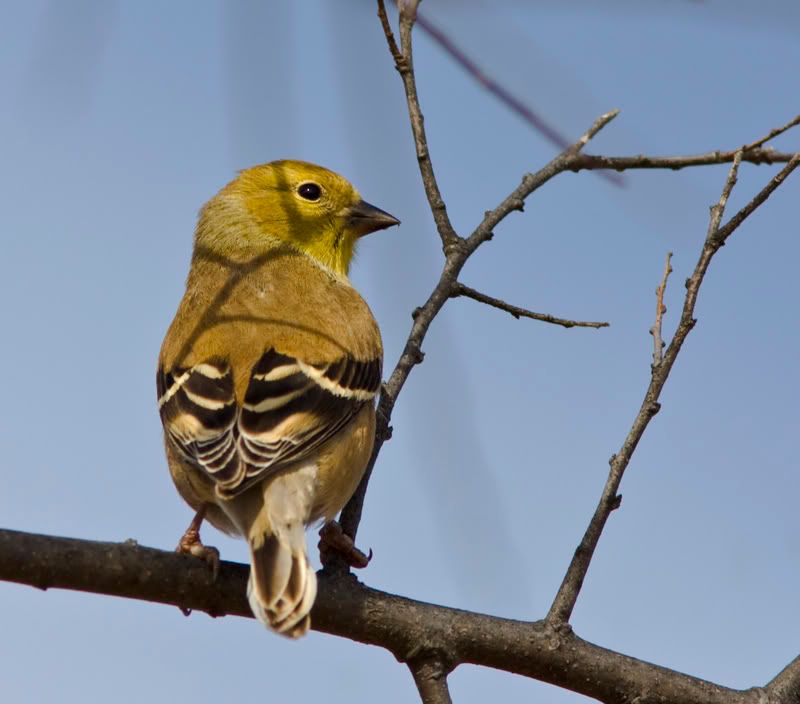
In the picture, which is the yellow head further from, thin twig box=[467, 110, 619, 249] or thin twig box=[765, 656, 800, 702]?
thin twig box=[765, 656, 800, 702]

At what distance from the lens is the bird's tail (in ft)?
14.0

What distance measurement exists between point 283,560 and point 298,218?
413 centimetres

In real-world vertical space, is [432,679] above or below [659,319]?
below

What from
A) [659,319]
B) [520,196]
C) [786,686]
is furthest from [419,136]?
[786,686]

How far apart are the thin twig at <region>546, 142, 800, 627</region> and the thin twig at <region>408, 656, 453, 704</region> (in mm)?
502

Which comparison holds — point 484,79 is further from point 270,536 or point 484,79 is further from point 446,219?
point 446,219

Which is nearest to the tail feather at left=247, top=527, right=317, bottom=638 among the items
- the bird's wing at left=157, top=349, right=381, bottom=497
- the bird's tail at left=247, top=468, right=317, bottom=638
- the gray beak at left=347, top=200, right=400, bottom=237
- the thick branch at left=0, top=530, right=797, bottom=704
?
the bird's tail at left=247, top=468, right=317, bottom=638

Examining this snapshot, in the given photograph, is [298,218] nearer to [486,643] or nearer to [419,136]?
[419,136]

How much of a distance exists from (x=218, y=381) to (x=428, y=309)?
4.41ft

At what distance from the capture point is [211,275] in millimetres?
7562

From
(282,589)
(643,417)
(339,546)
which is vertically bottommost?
(282,589)

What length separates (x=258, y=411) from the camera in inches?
213

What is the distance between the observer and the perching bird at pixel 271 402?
484 centimetres

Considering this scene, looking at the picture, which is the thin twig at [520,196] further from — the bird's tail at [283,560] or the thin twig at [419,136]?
the bird's tail at [283,560]
